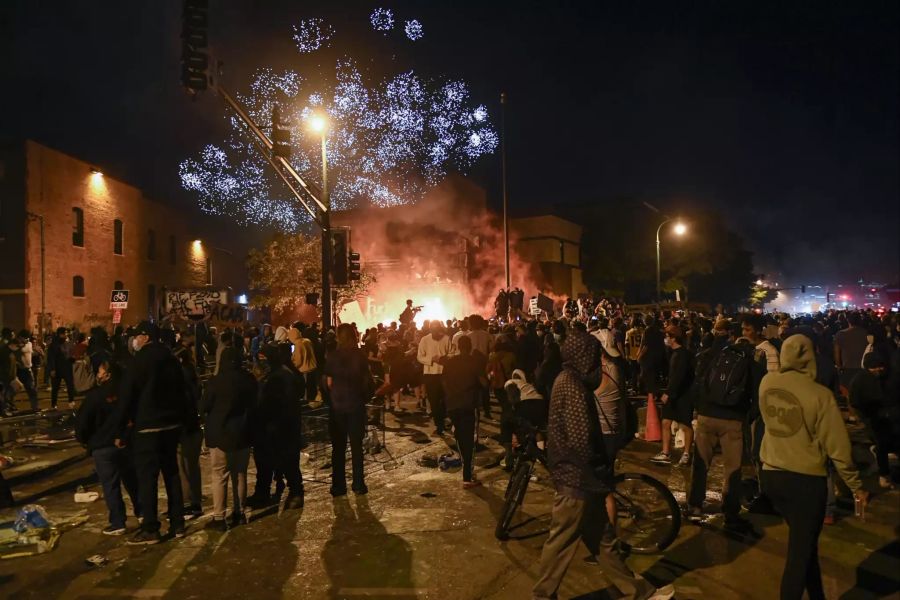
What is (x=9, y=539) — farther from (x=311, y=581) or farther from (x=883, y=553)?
(x=883, y=553)

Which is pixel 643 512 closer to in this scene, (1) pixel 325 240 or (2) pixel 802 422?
(2) pixel 802 422

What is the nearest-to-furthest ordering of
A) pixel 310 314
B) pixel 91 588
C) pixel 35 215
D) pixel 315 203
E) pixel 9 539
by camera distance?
pixel 91 588 → pixel 9 539 → pixel 315 203 → pixel 35 215 → pixel 310 314

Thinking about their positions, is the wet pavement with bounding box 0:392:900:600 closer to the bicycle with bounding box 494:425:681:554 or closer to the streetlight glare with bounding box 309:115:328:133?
the bicycle with bounding box 494:425:681:554

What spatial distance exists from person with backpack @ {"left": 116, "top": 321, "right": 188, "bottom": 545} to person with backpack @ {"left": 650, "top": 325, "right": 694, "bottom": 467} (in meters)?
5.63

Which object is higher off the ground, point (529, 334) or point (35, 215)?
point (35, 215)

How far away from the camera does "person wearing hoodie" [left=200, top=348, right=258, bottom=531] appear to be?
Answer: 6.59 m

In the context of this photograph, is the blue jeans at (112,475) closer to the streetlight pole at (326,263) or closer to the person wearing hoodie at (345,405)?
the person wearing hoodie at (345,405)

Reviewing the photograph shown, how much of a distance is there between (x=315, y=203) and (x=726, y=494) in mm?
11244

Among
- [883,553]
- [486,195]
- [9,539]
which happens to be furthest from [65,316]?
[883,553]

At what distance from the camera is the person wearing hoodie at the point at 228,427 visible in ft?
21.6

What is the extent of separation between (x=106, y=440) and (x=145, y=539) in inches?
40.8

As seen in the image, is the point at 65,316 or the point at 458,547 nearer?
the point at 458,547

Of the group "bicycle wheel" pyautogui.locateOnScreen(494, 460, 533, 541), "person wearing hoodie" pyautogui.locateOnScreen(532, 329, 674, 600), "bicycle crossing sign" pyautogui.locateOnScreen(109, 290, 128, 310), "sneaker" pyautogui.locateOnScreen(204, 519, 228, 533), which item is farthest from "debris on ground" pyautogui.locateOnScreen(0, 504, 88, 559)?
"bicycle crossing sign" pyautogui.locateOnScreen(109, 290, 128, 310)

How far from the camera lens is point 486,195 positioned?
42562 mm
